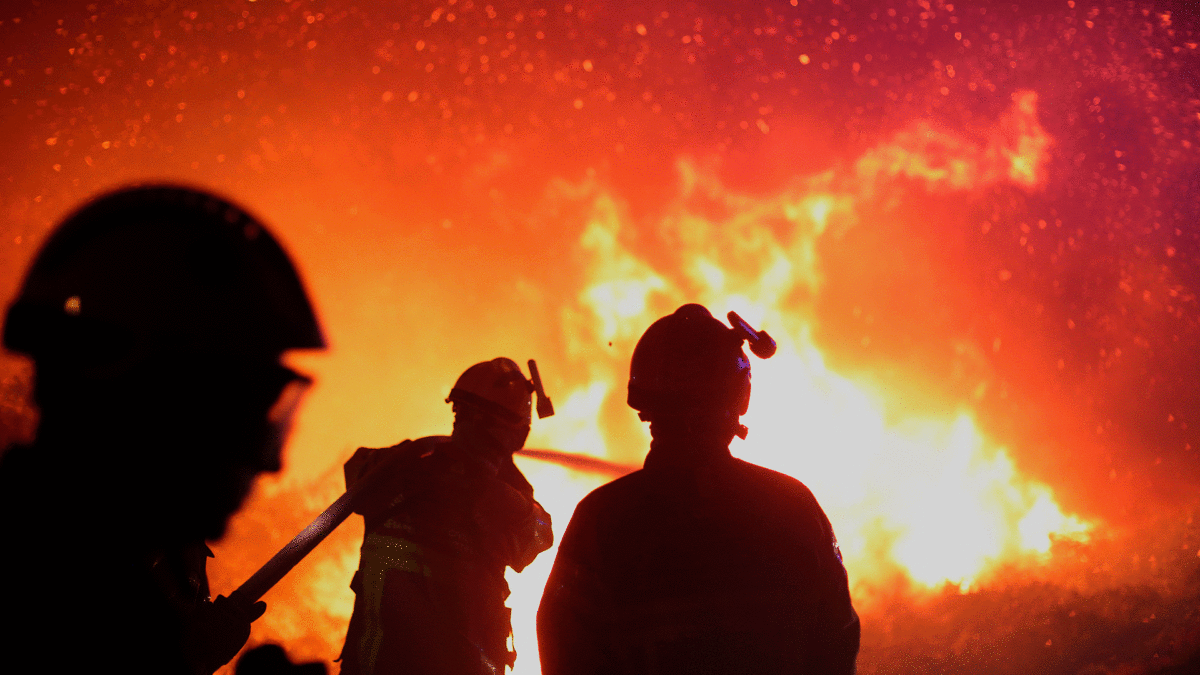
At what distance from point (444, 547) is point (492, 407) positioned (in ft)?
5.03

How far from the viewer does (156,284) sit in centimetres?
214

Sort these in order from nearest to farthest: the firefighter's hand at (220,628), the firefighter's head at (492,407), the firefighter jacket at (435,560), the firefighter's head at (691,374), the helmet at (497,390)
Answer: the firefighter's hand at (220,628)
the firefighter's head at (691,374)
the firefighter jacket at (435,560)
the firefighter's head at (492,407)
the helmet at (497,390)

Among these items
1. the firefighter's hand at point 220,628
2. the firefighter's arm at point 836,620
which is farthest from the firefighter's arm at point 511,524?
the firefighter's arm at point 836,620

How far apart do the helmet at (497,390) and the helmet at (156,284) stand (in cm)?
487

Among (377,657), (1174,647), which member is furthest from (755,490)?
(1174,647)

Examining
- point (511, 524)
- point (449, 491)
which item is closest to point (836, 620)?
point (511, 524)

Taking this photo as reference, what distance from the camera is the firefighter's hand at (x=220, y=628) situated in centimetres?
333

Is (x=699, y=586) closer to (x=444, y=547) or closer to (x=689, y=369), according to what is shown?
(x=689, y=369)

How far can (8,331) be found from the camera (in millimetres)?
1983

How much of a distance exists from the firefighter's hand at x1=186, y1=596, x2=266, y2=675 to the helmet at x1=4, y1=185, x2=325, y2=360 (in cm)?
169

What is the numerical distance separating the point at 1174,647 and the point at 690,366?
655ft

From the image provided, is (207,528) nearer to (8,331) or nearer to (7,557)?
(7,557)

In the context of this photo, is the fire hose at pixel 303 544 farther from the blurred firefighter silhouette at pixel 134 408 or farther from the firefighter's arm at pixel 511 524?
the blurred firefighter silhouette at pixel 134 408

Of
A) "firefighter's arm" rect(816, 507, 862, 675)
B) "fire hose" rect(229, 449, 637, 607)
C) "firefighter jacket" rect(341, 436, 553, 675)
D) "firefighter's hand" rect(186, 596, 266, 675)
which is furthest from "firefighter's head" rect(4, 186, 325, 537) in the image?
"firefighter jacket" rect(341, 436, 553, 675)
